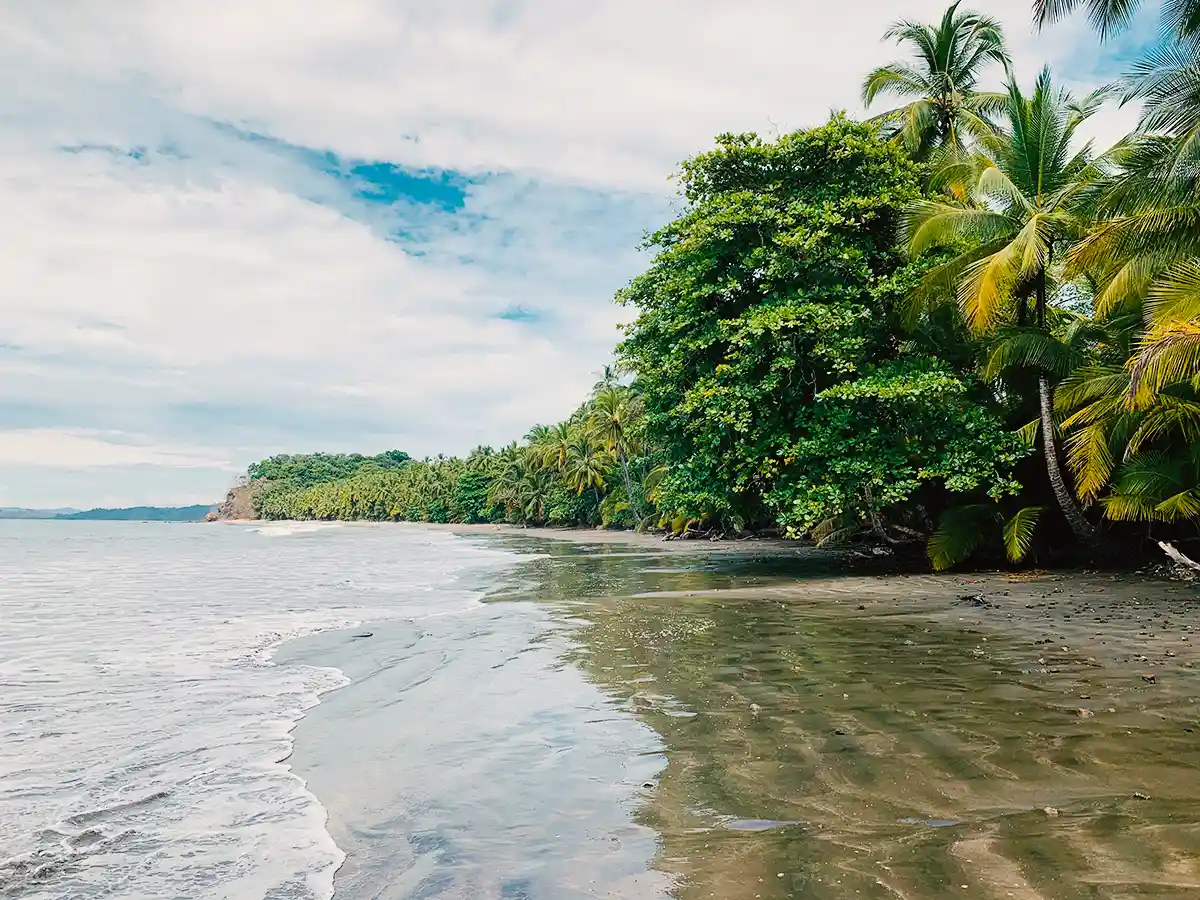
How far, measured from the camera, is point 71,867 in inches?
155

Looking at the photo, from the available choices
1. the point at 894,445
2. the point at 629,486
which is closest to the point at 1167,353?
the point at 894,445

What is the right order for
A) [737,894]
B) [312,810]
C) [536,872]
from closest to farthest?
[737,894]
[536,872]
[312,810]

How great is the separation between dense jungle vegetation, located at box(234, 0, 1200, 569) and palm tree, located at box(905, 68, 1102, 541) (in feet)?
0.16

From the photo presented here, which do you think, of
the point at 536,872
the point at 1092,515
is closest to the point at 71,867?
the point at 536,872

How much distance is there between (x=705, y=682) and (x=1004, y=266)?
37.5 feet

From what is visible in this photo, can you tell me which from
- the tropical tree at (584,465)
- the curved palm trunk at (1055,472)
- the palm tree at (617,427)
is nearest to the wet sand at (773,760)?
the curved palm trunk at (1055,472)

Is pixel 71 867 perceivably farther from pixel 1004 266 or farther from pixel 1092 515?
pixel 1092 515

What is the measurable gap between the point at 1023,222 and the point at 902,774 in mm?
15252

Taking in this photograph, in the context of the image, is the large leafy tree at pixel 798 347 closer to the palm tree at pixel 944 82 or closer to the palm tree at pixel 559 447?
the palm tree at pixel 944 82

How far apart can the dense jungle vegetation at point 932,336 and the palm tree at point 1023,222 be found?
0.16ft

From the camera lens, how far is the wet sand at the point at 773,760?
3430mm

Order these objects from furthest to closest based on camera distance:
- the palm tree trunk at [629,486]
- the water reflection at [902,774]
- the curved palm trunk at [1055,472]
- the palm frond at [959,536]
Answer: the palm tree trunk at [629,486] → the palm frond at [959,536] → the curved palm trunk at [1055,472] → the water reflection at [902,774]

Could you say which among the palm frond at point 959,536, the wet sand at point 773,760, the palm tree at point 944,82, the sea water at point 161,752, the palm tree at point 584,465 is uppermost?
the palm tree at point 944,82

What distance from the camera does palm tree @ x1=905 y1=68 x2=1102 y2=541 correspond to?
15.3m
